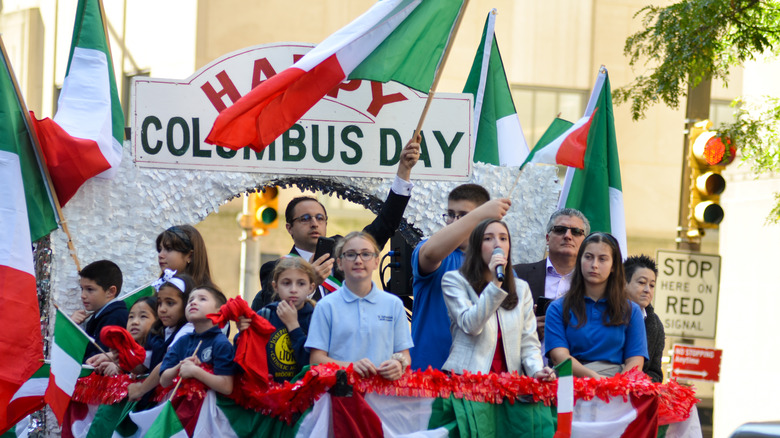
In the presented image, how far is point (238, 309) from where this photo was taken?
579 cm

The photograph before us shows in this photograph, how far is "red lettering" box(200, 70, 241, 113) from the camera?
8.28 m

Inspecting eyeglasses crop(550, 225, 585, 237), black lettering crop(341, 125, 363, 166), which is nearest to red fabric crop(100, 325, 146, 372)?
black lettering crop(341, 125, 363, 166)

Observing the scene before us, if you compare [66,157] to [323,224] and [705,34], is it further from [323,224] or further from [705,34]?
[705,34]

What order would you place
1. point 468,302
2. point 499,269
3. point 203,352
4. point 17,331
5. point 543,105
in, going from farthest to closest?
1. point 543,105
2. point 17,331
3. point 203,352
4. point 468,302
5. point 499,269

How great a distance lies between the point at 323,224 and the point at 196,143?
4.05 feet

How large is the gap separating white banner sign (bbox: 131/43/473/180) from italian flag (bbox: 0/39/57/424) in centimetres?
82

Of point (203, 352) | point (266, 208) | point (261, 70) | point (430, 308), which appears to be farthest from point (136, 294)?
point (266, 208)

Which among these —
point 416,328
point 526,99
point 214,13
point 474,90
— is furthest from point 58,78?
point 416,328

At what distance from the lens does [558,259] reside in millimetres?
7344

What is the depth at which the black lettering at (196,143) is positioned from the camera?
8227 millimetres

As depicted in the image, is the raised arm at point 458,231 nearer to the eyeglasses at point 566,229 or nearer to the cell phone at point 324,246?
the cell phone at point 324,246

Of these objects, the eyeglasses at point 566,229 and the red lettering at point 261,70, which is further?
the red lettering at point 261,70

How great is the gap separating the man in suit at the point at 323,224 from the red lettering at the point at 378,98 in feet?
3.36

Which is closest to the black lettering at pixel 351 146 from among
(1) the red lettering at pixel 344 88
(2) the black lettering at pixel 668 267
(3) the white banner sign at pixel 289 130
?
(3) the white banner sign at pixel 289 130
